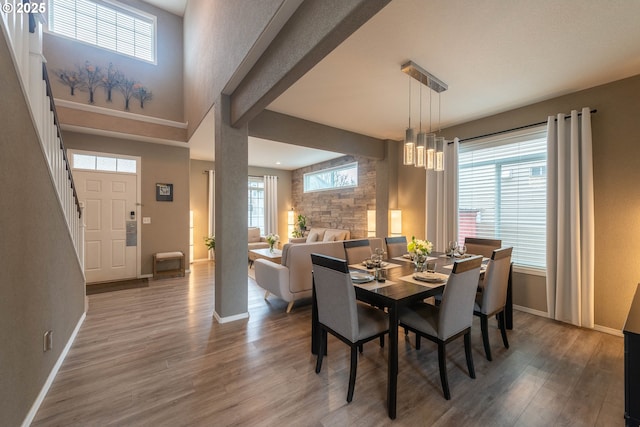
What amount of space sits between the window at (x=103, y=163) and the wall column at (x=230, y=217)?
295 cm

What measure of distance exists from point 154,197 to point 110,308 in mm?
2384

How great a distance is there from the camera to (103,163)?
15.4 ft

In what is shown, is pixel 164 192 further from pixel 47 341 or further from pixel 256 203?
pixel 47 341

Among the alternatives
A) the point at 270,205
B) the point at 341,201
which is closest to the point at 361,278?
the point at 341,201

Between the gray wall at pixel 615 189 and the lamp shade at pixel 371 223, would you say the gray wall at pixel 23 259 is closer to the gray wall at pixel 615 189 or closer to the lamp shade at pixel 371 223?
the lamp shade at pixel 371 223

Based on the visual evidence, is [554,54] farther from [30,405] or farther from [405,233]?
[30,405]

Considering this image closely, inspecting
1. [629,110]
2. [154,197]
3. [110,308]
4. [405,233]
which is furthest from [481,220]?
[154,197]

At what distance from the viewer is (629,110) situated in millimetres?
2754

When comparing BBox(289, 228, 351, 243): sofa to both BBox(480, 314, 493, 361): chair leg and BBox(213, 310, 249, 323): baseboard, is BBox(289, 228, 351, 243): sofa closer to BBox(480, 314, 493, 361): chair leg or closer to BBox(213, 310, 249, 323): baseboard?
BBox(213, 310, 249, 323): baseboard

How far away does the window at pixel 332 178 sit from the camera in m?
6.34

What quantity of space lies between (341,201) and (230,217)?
3.92 m

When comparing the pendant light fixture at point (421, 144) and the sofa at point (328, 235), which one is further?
the sofa at point (328, 235)

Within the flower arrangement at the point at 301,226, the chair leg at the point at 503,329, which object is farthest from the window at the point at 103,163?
the chair leg at the point at 503,329

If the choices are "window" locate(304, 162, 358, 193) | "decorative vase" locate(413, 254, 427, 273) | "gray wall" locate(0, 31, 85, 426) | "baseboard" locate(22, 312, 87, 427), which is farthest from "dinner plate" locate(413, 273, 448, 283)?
"window" locate(304, 162, 358, 193)
